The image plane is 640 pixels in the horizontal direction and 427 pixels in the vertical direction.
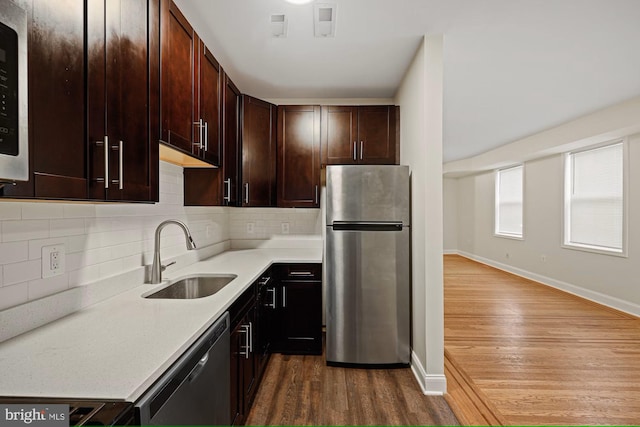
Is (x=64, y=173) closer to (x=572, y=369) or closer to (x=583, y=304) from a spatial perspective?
(x=572, y=369)

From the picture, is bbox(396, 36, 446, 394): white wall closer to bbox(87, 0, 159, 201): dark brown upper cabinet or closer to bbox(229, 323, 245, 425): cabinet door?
bbox(229, 323, 245, 425): cabinet door

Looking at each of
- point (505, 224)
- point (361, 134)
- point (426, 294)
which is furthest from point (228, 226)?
point (505, 224)

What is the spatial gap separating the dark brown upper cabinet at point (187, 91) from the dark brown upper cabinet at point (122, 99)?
128mm

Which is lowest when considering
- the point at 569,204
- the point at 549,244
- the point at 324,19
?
the point at 549,244

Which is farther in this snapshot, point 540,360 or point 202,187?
point 540,360

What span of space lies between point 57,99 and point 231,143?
1.91m

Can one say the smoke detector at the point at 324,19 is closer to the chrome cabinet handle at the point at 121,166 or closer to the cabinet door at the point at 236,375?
the chrome cabinet handle at the point at 121,166

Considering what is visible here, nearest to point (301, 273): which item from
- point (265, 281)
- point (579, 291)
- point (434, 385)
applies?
point (265, 281)

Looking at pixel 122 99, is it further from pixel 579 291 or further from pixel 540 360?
pixel 579 291

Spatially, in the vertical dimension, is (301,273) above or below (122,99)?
below

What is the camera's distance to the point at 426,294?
237 cm

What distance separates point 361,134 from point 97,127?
8.15 feet

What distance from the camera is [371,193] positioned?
272cm

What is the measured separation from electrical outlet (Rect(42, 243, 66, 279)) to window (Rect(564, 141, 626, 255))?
567cm
